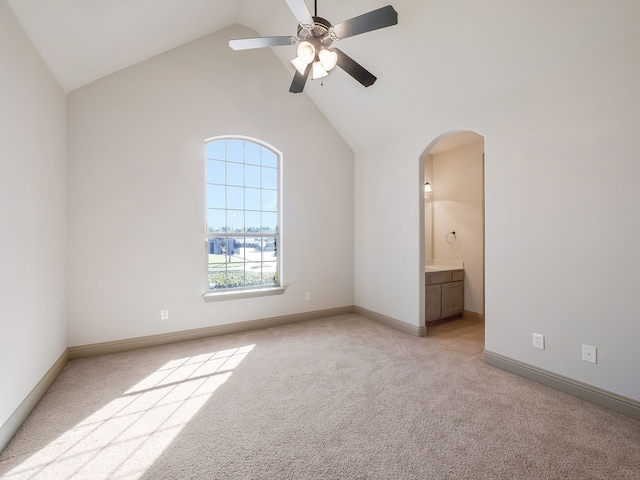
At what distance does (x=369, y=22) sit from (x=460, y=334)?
3567mm

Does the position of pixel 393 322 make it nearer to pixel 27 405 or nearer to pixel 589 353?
pixel 589 353

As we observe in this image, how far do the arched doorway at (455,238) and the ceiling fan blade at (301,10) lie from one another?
8.28 feet

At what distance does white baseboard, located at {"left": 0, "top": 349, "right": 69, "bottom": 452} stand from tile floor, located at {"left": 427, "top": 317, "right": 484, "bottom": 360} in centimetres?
364

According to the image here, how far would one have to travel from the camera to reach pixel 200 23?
10.6 feet

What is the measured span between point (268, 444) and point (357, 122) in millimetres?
3865

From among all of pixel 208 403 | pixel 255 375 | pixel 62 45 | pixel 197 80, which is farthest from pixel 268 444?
pixel 197 80

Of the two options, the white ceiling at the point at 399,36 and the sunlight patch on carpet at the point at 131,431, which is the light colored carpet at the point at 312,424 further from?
the white ceiling at the point at 399,36

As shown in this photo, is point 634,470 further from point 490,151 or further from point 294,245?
point 294,245

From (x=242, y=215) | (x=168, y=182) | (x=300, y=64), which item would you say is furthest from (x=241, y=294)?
(x=300, y=64)

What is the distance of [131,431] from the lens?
1834 millimetres

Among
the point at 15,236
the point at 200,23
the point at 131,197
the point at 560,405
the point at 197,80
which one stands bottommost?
the point at 560,405

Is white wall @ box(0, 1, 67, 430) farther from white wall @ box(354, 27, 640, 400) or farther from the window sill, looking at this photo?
white wall @ box(354, 27, 640, 400)

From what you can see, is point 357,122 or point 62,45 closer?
point 62,45

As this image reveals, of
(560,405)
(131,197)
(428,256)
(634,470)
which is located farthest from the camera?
(428,256)
